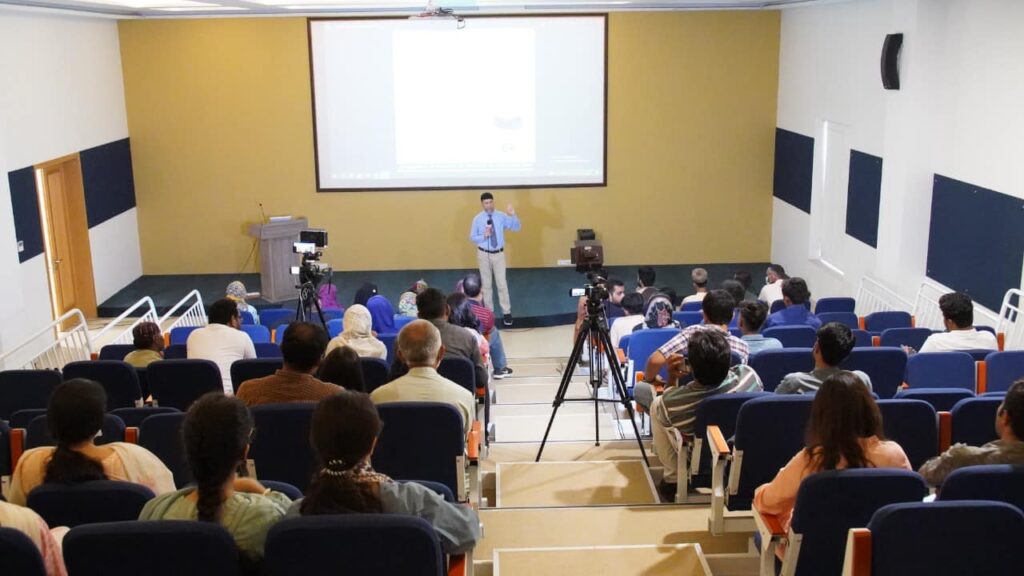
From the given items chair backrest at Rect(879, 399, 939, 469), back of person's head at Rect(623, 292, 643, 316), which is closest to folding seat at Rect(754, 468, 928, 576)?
chair backrest at Rect(879, 399, 939, 469)

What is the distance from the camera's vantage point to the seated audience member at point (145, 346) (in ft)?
20.0

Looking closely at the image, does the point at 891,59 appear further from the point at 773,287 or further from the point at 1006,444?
the point at 1006,444

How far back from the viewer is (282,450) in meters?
4.09

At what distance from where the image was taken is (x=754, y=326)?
6.04m

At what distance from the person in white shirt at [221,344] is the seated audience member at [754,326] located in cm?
311

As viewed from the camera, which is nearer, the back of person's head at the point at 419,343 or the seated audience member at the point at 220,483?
the seated audience member at the point at 220,483

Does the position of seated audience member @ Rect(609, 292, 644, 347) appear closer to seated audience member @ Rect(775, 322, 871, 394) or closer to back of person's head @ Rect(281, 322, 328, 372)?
seated audience member @ Rect(775, 322, 871, 394)

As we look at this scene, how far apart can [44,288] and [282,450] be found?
7625mm

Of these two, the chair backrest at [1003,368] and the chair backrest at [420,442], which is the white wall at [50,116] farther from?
the chair backrest at [1003,368]

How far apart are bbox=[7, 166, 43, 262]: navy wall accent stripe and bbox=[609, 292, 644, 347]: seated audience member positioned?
19.9 ft

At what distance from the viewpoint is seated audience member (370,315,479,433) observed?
172 inches

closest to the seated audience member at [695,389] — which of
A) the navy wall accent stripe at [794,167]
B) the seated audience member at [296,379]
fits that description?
the seated audience member at [296,379]

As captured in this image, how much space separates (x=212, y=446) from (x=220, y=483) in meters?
0.11

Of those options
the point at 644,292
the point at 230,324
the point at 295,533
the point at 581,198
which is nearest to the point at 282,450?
the point at 295,533
